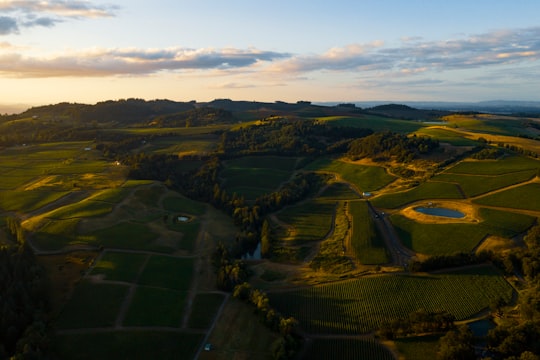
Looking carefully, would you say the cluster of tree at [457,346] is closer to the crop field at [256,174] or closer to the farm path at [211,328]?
the farm path at [211,328]

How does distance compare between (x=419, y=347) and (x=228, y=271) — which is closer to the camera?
(x=419, y=347)

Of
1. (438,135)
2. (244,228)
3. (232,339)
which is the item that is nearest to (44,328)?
(232,339)

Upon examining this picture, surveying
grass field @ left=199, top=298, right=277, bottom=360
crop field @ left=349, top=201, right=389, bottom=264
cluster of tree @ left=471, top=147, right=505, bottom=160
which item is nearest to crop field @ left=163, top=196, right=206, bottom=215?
crop field @ left=349, top=201, right=389, bottom=264

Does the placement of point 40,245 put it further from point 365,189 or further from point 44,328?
point 365,189

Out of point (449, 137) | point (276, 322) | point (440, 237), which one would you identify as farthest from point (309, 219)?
A: point (449, 137)

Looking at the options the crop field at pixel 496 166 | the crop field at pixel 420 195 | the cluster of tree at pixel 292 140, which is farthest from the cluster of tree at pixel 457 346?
the cluster of tree at pixel 292 140

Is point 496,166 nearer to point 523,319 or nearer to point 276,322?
point 523,319
